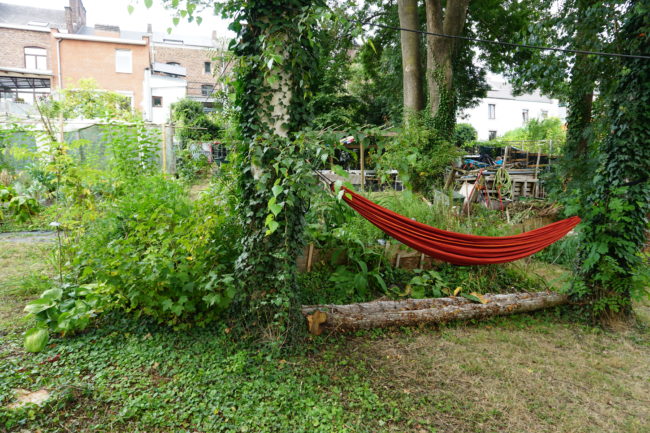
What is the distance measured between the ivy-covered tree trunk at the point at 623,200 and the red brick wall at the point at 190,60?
69.8ft

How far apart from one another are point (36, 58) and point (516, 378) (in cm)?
2142

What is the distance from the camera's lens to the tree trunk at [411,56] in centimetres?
674

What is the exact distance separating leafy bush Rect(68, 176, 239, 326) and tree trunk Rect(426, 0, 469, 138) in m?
5.45

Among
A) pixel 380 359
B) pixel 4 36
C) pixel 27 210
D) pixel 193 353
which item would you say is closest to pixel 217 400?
pixel 193 353

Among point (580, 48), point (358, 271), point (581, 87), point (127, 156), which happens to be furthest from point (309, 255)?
point (581, 87)

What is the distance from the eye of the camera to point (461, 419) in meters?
Result: 1.70

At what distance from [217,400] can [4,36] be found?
21.3 m

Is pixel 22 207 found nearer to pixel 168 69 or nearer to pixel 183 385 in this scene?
pixel 183 385

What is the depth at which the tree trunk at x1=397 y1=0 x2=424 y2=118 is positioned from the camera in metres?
6.74

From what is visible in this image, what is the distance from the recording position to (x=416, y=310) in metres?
2.64

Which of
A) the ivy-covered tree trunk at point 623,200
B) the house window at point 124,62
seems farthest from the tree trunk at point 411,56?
the house window at point 124,62

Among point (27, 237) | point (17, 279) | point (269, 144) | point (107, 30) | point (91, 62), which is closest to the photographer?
point (269, 144)

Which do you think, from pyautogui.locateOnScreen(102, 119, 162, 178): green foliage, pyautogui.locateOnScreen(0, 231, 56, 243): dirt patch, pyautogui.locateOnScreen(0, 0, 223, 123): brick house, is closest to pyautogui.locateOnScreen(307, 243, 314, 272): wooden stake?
pyautogui.locateOnScreen(102, 119, 162, 178): green foliage

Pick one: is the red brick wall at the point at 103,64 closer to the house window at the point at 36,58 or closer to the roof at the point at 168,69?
the roof at the point at 168,69
